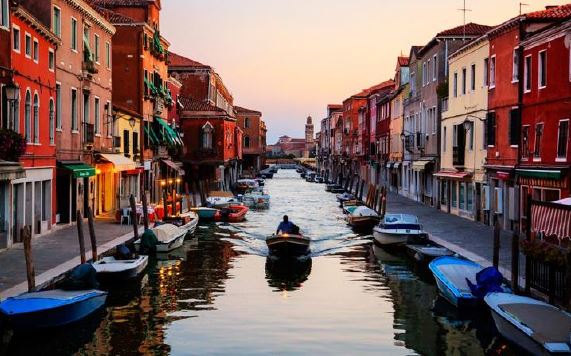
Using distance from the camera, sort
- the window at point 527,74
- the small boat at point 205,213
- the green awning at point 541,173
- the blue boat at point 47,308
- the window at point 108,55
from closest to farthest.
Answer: the blue boat at point 47,308 → the green awning at point 541,173 → the window at point 527,74 → the window at point 108,55 → the small boat at point 205,213

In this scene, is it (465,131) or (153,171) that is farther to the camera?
(153,171)

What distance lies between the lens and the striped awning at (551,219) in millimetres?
17078

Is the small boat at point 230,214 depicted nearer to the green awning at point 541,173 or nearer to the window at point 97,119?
the window at point 97,119

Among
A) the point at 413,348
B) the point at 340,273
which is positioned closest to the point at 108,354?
the point at 413,348

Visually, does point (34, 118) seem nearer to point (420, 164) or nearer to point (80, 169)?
point (80, 169)

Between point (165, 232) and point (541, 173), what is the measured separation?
42.0ft

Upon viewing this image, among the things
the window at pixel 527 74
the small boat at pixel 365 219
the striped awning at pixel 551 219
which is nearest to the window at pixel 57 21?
the small boat at pixel 365 219

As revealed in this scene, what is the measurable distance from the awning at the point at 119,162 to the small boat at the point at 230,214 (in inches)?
206

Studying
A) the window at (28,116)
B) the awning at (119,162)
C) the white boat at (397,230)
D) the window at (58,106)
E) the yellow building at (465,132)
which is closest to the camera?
the window at (28,116)

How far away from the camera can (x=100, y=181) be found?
117 feet

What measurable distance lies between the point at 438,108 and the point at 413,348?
2975cm

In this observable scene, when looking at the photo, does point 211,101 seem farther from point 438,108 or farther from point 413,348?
point 413,348

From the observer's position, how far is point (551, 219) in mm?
17781

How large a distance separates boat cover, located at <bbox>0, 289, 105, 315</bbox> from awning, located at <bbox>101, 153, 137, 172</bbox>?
18866mm
